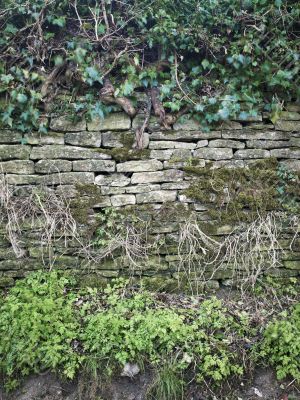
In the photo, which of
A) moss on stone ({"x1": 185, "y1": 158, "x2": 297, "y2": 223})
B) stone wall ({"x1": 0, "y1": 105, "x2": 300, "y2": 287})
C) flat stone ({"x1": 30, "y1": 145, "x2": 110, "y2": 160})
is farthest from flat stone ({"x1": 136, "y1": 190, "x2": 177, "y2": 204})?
flat stone ({"x1": 30, "y1": 145, "x2": 110, "y2": 160})

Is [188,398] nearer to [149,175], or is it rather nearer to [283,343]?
[283,343]

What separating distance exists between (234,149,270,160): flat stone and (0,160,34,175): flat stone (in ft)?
6.48

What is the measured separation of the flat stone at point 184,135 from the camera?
3094 mm

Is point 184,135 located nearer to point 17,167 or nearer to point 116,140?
point 116,140

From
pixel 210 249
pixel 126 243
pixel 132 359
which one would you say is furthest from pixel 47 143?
pixel 132 359

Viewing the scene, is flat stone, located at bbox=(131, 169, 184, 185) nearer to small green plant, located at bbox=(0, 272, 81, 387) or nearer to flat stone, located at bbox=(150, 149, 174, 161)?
flat stone, located at bbox=(150, 149, 174, 161)

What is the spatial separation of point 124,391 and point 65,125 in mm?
2306

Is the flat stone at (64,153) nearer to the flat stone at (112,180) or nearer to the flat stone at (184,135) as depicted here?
the flat stone at (112,180)

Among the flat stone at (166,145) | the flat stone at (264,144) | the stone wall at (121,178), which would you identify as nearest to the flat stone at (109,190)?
the stone wall at (121,178)

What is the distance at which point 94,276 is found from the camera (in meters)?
2.97

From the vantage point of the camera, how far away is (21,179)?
2.99 meters

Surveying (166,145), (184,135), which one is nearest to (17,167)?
(166,145)

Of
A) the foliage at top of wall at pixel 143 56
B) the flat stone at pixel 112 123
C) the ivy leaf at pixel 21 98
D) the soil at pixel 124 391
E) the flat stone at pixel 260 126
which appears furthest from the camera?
the flat stone at pixel 260 126

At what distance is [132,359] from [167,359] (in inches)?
10.2
